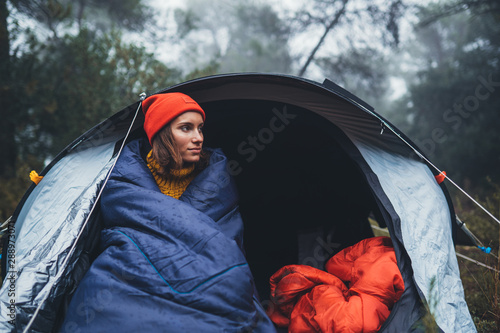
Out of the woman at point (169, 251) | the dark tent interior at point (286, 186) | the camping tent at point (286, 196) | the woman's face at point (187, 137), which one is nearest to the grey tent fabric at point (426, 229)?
the camping tent at point (286, 196)

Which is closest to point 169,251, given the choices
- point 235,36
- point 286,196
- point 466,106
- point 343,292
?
point 343,292

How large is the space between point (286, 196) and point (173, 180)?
47.8 inches

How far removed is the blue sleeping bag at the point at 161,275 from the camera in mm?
1227

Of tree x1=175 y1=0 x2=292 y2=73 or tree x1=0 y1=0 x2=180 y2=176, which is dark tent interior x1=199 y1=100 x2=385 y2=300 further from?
tree x1=175 y1=0 x2=292 y2=73

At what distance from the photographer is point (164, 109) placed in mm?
1753

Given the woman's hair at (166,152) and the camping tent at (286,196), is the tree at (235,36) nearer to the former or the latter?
the camping tent at (286,196)

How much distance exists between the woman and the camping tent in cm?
15

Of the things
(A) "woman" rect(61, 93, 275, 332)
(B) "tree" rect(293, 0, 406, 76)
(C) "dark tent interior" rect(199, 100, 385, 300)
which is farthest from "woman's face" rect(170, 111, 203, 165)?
(B) "tree" rect(293, 0, 406, 76)

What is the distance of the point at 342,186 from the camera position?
264cm

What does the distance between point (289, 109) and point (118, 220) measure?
1.33m

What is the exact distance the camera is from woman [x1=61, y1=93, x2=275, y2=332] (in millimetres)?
1239

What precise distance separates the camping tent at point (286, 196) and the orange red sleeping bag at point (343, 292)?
3.3 inches

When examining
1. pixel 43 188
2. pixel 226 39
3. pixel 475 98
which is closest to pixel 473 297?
pixel 43 188

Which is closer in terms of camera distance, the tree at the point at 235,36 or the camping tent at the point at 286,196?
the camping tent at the point at 286,196
